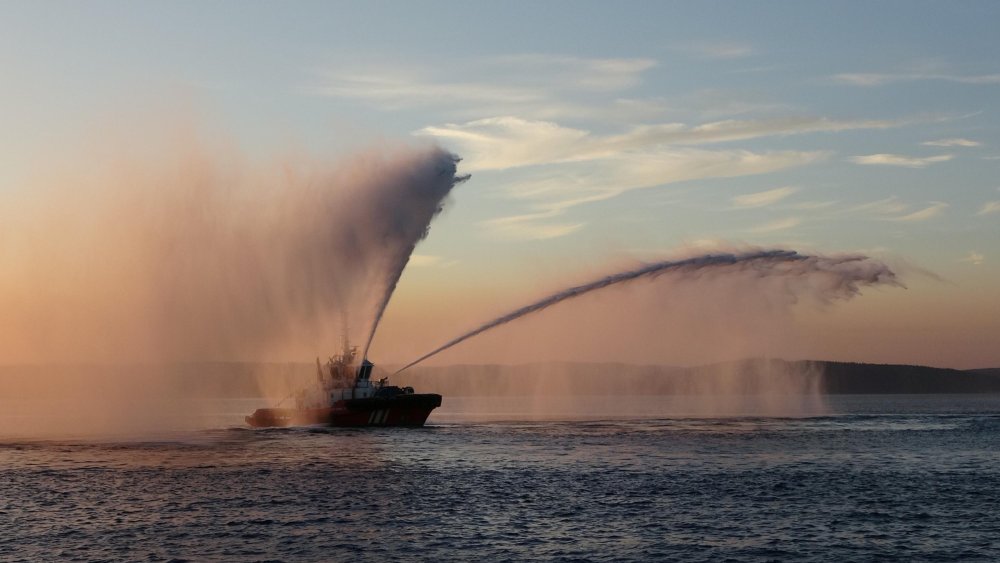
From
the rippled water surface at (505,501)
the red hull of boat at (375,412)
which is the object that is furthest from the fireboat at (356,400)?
the rippled water surface at (505,501)

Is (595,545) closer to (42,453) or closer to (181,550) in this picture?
(181,550)

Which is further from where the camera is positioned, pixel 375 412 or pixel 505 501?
pixel 375 412

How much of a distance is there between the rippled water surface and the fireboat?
1460cm

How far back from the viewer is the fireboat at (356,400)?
111938 mm

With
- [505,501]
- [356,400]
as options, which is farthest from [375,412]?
[505,501]

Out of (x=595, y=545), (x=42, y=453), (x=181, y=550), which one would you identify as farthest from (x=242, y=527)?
(x=42, y=453)

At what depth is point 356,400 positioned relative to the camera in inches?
4400

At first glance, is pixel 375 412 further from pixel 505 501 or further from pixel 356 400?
pixel 505 501

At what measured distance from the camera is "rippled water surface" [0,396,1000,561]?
40.9m

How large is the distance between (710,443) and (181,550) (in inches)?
2469

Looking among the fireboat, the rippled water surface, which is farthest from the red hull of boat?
the rippled water surface

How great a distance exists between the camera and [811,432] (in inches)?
4365

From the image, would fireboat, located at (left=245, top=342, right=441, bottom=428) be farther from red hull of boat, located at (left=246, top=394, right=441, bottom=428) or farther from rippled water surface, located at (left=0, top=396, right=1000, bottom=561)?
rippled water surface, located at (left=0, top=396, right=1000, bottom=561)

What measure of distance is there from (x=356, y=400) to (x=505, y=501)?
195ft
